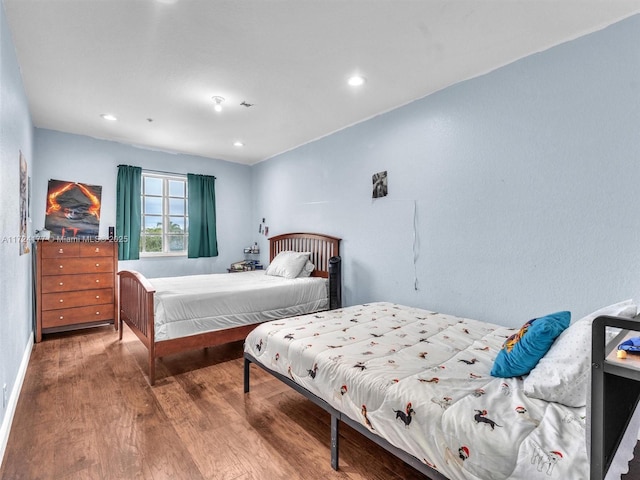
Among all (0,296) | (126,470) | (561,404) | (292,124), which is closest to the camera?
(561,404)

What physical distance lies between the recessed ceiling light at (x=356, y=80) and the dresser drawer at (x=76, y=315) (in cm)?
387

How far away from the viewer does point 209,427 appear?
2.06 m

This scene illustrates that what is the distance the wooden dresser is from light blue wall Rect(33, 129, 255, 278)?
1.73ft

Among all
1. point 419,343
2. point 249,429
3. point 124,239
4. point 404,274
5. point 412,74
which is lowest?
point 249,429

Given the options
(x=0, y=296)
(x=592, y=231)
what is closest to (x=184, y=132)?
(x=0, y=296)

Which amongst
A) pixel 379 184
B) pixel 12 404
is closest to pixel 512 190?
pixel 379 184

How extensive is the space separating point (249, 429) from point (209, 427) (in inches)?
10.2

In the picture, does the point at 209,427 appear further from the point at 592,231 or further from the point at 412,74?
the point at 412,74

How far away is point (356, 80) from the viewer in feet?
9.18

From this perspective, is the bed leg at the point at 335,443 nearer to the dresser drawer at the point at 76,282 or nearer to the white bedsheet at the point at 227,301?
the white bedsheet at the point at 227,301

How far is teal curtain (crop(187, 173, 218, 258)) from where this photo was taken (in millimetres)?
5164

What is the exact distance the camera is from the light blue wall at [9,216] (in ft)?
6.18

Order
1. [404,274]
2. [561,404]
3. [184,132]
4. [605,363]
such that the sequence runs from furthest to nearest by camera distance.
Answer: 1. [184,132]
2. [404,274]
3. [561,404]
4. [605,363]

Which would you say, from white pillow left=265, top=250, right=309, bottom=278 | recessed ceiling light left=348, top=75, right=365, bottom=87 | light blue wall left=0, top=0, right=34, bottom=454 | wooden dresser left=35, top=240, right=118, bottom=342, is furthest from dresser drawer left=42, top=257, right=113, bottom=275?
recessed ceiling light left=348, top=75, right=365, bottom=87
